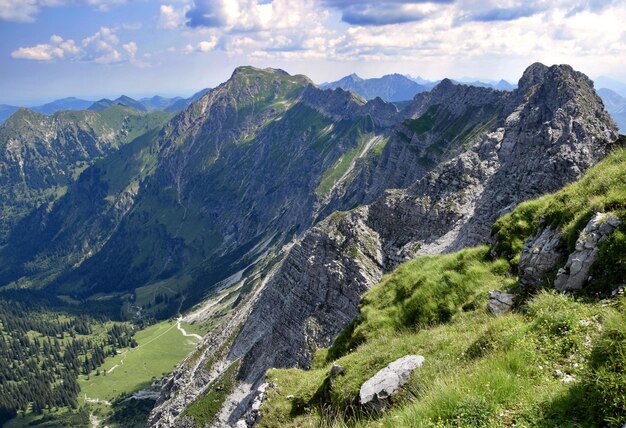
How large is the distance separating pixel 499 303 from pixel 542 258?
2703 millimetres

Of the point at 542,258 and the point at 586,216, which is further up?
the point at 586,216

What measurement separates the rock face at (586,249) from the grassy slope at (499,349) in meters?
0.41

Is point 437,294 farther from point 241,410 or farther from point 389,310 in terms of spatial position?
point 241,410

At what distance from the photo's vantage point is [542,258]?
18.1 meters

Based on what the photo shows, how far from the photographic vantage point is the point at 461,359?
1390 centimetres

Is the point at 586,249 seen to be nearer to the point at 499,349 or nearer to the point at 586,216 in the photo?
the point at 586,216

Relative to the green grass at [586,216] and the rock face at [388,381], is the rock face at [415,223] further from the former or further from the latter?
the rock face at [388,381]

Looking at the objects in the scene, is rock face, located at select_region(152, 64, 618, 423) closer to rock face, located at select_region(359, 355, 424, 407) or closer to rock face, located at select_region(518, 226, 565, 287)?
rock face, located at select_region(518, 226, 565, 287)

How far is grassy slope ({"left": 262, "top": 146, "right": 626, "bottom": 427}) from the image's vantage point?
890 cm

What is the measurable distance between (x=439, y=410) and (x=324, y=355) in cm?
2232

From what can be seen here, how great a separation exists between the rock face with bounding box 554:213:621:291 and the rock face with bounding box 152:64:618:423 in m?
74.0

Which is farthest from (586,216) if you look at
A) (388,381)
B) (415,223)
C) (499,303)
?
(415,223)

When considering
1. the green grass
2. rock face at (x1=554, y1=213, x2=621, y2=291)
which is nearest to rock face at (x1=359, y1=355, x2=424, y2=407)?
rock face at (x1=554, y1=213, x2=621, y2=291)

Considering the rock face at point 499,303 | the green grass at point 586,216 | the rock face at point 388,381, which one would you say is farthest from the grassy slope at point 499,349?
the rock face at point 499,303
